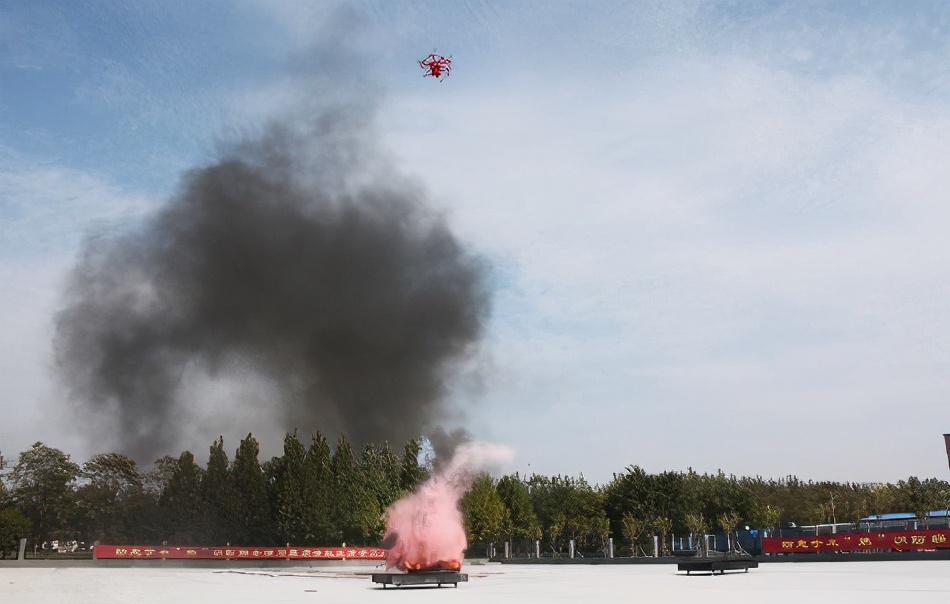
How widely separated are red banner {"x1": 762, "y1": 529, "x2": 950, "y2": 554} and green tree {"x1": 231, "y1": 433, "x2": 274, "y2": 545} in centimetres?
4774

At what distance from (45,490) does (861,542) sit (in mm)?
92275

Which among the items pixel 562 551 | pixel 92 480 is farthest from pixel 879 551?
pixel 92 480

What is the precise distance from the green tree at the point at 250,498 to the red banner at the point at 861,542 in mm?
47741

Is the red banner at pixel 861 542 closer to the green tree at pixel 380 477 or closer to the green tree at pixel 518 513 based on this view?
the green tree at pixel 518 513

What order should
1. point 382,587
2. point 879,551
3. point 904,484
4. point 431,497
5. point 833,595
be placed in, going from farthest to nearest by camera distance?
point 904,484
point 879,551
point 431,497
point 382,587
point 833,595

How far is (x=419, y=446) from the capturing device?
8931 cm

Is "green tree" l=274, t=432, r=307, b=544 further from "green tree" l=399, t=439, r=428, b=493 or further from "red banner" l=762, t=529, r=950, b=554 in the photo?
"red banner" l=762, t=529, r=950, b=554

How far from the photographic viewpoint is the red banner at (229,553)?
217 feet

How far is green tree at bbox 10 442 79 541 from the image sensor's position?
104562 mm

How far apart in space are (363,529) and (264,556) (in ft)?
41.9

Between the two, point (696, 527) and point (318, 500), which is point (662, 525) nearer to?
point (696, 527)

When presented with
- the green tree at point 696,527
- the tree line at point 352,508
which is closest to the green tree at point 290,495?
the tree line at point 352,508

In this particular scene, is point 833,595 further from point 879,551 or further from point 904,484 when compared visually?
point 904,484

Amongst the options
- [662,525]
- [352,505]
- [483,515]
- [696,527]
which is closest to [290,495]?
[352,505]
